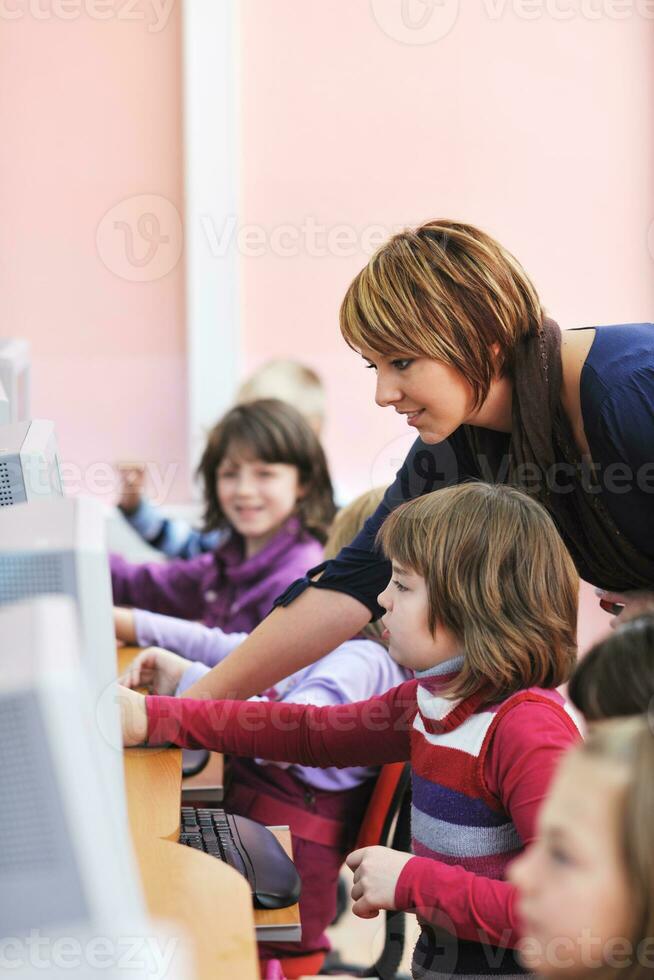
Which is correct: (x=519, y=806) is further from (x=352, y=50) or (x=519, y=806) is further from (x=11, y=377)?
(x=352, y=50)

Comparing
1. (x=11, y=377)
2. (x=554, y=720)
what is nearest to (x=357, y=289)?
(x=554, y=720)

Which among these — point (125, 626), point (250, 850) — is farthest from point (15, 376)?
point (250, 850)

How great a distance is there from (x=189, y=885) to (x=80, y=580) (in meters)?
0.31

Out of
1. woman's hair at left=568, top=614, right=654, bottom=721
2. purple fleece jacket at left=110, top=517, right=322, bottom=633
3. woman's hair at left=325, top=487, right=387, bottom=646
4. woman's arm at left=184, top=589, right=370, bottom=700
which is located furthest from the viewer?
purple fleece jacket at left=110, top=517, right=322, bottom=633

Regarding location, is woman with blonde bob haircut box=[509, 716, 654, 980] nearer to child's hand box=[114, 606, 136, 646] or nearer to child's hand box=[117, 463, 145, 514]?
child's hand box=[114, 606, 136, 646]

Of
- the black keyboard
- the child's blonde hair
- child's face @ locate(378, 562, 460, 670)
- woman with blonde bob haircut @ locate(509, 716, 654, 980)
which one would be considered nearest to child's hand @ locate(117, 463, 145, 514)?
the child's blonde hair

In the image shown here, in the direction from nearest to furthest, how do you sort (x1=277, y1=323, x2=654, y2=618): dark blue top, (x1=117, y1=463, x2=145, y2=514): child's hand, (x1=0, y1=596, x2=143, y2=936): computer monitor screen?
(x1=0, y1=596, x2=143, y2=936): computer monitor screen
(x1=277, y1=323, x2=654, y2=618): dark blue top
(x1=117, y1=463, x2=145, y2=514): child's hand

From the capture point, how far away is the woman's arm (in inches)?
59.6

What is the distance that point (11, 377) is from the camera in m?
1.96

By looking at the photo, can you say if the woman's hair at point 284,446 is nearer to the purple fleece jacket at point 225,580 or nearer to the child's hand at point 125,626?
the purple fleece jacket at point 225,580

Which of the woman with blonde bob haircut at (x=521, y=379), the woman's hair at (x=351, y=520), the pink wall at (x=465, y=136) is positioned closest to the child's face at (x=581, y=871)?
the woman with blonde bob haircut at (x=521, y=379)

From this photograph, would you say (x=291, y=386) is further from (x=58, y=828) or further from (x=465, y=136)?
(x=58, y=828)

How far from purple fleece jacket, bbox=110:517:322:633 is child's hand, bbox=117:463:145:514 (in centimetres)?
35

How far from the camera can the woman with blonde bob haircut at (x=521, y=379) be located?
4.41 ft
